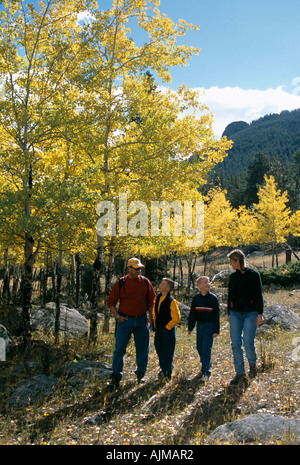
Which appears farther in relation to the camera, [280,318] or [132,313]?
[280,318]

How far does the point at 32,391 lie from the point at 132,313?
1.89 metres

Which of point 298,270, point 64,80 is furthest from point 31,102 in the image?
point 298,270

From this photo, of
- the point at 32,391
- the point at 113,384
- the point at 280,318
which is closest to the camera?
the point at 32,391

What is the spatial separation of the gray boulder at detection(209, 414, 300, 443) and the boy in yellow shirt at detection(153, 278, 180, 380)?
198 centimetres

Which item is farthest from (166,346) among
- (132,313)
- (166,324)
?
(132,313)

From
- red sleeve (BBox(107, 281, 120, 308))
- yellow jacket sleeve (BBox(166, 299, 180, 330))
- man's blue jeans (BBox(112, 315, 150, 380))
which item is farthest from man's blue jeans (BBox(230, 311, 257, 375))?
red sleeve (BBox(107, 281, 120, 308))

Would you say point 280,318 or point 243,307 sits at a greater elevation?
point 243,307

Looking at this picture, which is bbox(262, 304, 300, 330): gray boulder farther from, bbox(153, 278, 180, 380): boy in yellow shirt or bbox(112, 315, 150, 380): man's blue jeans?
bbox(112, 315, 150, 380): man's blue jeans

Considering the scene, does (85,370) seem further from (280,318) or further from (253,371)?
(280,318)

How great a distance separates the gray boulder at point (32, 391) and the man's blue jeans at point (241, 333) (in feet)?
9.65

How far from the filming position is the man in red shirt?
5.30 metres

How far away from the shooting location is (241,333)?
5270 millimetres

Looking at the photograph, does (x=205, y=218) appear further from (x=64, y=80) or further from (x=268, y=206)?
(x=64, y=80)
